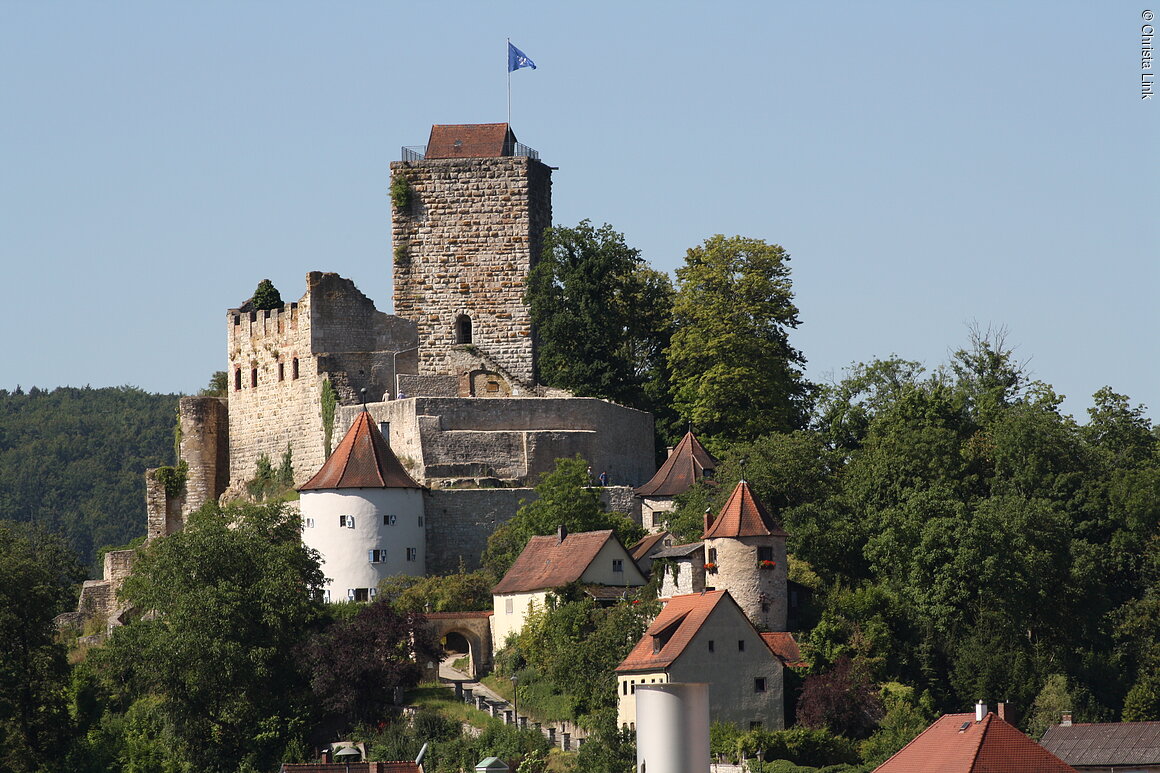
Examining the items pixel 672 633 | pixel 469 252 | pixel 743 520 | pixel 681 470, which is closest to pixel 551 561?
pixel 743 520

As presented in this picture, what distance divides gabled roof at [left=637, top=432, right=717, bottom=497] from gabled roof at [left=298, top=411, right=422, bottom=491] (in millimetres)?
6674

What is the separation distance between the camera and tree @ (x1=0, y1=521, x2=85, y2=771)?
2237 inches

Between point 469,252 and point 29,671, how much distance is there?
19.5 m

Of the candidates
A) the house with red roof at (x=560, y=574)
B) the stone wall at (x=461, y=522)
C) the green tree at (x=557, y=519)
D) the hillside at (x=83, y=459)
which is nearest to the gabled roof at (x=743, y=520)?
the house with red roof at (x=560, y=574)

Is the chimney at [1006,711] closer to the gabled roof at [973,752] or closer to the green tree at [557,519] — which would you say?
the gabled roof at [973,752]

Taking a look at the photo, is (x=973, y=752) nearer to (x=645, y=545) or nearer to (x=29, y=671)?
(x=645, y=545)

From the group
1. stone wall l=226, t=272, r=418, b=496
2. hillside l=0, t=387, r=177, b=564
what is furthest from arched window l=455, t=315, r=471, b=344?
hillside l=0, t=387, r=177, b=564

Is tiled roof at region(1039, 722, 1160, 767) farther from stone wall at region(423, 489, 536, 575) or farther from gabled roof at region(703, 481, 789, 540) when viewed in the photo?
stone wall at region(423, 489, 536, 575)

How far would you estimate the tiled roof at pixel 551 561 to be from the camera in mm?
53938

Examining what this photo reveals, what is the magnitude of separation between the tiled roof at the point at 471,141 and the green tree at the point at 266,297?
6702mm

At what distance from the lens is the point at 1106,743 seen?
46781 mm

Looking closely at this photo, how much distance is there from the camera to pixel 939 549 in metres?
52.7

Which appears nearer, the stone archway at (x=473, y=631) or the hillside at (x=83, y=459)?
the stone archway at (x=473, y=631)

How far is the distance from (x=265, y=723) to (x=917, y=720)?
15590 millimetres
